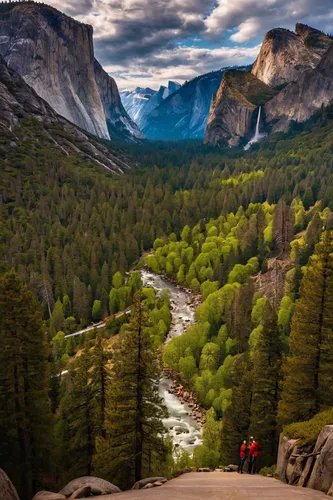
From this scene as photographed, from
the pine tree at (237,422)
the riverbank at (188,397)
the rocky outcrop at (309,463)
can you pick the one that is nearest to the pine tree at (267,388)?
the pine tree at (237,422)

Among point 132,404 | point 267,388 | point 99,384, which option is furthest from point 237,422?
point 132,404

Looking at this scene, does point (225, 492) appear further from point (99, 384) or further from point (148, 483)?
point (99, 384)

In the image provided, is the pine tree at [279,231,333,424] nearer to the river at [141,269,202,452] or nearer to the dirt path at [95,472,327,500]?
the dirt path at [95,472,327,500]

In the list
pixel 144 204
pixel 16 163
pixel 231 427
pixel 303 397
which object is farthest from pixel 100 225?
pixel 303 397

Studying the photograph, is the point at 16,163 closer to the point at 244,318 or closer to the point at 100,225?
the point at 100,225

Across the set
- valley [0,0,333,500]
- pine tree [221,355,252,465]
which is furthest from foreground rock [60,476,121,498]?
pine tree [221,355,252,465]

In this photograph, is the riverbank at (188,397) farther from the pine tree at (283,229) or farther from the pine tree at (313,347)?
the pine tree at (283,229)
